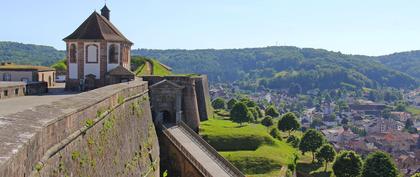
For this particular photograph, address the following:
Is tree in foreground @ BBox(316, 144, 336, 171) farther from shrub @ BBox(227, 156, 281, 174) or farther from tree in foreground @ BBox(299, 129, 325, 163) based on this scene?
shrub @ BBox(227, 156, 281, 174)

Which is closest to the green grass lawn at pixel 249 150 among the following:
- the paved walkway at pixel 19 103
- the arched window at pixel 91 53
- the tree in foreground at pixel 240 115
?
the tree in foreground at pixel 240 115

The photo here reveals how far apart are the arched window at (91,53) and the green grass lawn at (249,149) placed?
910 cm

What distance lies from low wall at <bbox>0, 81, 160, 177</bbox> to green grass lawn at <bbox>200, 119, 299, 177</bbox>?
12.8 meters

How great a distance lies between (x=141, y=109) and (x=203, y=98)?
17943mm

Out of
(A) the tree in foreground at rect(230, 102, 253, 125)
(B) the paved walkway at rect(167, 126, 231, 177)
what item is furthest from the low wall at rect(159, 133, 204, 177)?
(A) the tree in foreground at rect(230, 102, 253, 125)

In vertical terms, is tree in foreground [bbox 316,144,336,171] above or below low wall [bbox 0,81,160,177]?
below

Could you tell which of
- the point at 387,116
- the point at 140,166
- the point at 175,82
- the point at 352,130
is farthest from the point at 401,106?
the point at 140,166

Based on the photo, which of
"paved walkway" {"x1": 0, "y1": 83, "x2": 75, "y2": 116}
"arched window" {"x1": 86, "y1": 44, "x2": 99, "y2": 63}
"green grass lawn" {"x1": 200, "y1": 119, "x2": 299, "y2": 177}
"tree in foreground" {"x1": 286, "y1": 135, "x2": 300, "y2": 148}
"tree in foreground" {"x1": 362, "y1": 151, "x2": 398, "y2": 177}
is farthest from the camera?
"tree in foreground" {"x1": 286, "y1": 135, "x2": 300, "y2": 148}

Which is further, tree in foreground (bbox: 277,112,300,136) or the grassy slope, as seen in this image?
tree in foreground (bbox: 277,112,300,136)

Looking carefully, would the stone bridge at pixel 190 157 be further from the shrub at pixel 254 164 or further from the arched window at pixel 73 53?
the arched window at pixel 73 53

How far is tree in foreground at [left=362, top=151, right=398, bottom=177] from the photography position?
37.4m

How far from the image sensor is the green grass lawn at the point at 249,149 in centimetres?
3303

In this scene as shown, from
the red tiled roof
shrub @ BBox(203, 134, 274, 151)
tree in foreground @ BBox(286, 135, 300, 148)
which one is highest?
the red tiled roof

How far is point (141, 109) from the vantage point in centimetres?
2405
